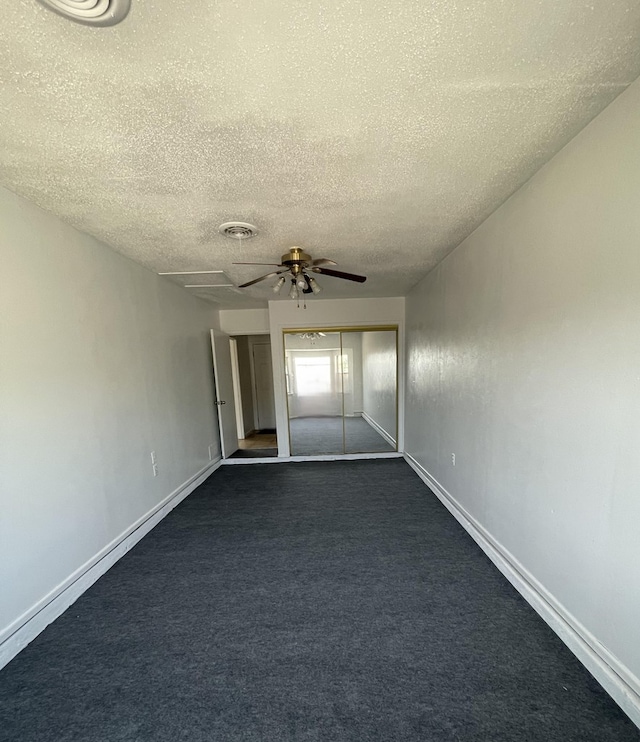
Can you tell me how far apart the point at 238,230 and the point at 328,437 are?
3.52 metres

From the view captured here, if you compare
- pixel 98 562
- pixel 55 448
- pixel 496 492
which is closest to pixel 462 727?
pixel 496 492

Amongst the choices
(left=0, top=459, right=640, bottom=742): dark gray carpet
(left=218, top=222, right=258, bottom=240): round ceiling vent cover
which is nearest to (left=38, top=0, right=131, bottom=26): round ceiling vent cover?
(left=218, top=222, right=258, bottom=240): round ceiling vent cover

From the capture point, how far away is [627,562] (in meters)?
1.14

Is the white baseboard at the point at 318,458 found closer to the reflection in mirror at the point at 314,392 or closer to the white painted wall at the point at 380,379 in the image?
the reflection in mirror at the point at 314,392

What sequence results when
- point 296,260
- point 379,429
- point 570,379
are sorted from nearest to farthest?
point 570,379
point 296,260
point 379,429

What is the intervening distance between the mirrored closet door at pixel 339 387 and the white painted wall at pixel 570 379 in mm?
2338

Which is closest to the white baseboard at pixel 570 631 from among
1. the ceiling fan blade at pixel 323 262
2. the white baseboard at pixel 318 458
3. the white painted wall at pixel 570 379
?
the white painted wall at pixel 570 379

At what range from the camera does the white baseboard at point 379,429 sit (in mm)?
4590

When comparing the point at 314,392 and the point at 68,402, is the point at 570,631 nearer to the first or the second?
the point at 68,402

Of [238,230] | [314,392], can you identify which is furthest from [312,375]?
[238,230]

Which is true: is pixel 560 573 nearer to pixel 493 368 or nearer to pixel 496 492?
pixel 496 492

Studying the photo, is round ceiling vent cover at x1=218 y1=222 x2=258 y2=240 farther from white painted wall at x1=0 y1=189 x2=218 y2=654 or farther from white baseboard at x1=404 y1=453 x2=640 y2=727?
white baseboard at x1=404 y1=453 x2=640 y2=727

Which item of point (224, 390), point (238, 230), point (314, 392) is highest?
point (238, 230)

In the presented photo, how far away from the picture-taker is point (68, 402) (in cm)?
183
